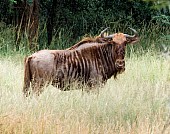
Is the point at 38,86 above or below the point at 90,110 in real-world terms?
above

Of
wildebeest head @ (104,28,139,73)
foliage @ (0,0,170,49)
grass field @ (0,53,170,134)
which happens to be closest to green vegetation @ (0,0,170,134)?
grass field @ (0,53,170,134)

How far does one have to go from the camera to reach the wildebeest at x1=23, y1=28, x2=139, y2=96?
764cm

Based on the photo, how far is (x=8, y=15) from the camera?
17.1 metres

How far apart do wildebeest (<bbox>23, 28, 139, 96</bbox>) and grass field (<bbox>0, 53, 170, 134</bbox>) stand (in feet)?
0.66

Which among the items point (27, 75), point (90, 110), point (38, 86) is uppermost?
point (27, 75)

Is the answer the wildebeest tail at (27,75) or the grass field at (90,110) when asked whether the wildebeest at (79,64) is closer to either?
the wildebeest tail at (27,75)

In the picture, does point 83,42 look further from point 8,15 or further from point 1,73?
point 8,15

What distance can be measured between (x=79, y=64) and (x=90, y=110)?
1537 mm

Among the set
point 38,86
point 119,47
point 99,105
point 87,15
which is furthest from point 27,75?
point 87,15

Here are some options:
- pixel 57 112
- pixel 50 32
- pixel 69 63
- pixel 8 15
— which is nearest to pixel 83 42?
pixel 69 63

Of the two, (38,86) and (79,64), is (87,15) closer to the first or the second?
(79,64)

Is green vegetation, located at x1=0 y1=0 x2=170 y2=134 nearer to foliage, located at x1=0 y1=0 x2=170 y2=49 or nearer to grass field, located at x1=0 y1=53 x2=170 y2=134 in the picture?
grass field, located at x1=0 y1=53 x2=170 y2=134

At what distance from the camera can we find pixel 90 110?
6.66 meters

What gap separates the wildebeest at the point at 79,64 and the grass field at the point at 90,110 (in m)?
0.20
